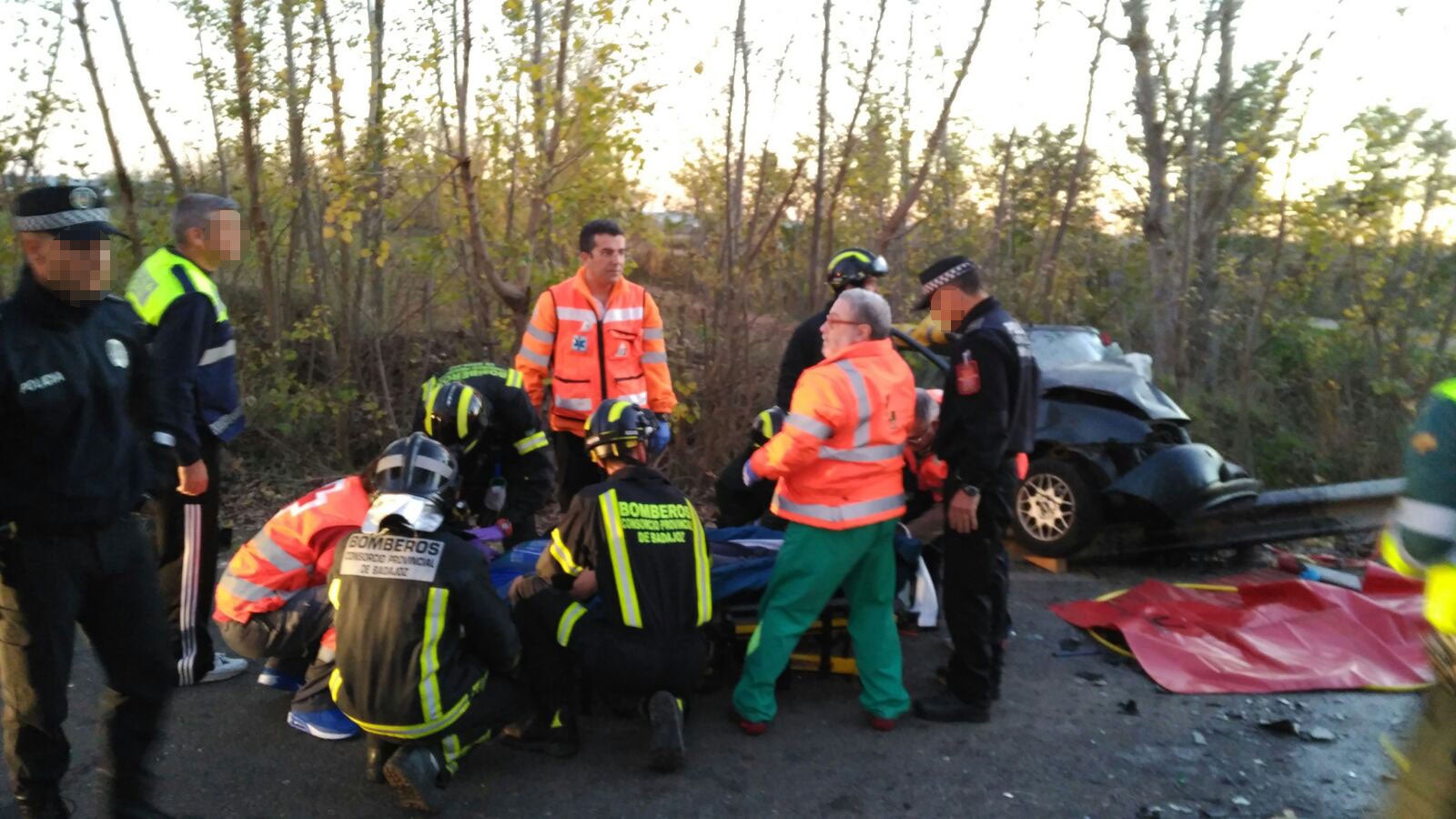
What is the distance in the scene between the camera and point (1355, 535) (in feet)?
26.8

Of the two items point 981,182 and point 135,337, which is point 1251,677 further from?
point 981,182

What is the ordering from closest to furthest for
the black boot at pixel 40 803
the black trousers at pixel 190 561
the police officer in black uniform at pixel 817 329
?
the black boot at pixel 40 803
the black trousers at pixel 190 561
the police officer in black uniform at pixel 817 329

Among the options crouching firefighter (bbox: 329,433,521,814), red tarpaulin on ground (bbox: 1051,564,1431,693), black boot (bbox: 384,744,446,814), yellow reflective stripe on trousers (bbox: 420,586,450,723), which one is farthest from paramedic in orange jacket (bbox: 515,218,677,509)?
red tarpaulin on ground (bbox: 1051,564,1431,693)

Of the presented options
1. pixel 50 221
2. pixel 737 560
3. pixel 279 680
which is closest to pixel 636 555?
pixel 737 560

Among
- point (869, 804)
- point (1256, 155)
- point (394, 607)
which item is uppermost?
point (1256, 155)

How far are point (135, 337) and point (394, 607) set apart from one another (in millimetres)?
1153

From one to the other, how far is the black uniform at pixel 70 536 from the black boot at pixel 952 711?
293cm

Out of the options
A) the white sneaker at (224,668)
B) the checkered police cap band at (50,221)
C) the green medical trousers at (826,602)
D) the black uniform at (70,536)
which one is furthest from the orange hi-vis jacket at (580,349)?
the checkered police cap band at (50,221)

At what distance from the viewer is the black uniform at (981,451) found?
461cm

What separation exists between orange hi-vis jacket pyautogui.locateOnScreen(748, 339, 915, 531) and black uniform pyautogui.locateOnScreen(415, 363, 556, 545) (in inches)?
46.6

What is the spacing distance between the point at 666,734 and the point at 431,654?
3.13ft

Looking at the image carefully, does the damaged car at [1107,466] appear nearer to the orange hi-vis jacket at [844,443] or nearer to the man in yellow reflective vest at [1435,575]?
the orange hi-vis jacket at [844,443]

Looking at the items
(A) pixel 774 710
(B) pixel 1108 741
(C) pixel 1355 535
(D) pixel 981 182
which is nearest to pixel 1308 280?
(D) pixel 981 182

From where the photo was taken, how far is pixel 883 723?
15.4 feet
